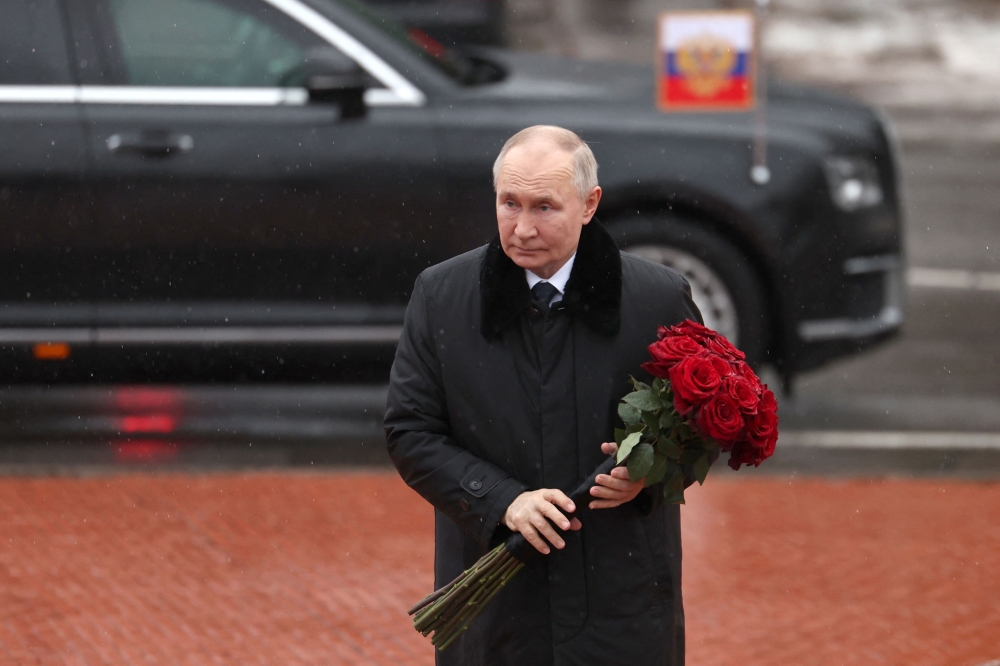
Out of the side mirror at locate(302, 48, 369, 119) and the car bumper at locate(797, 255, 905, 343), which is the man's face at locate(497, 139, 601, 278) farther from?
the car bumper at locate(797, 255, 905, 343)

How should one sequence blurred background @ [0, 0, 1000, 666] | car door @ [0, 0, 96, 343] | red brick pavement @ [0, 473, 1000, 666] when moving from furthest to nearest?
car door @ [0, 0, 96, 343] → blurred background @ [0, 0, 1000, 666] → red brick pavement @ [0, 473, 1000, 666]

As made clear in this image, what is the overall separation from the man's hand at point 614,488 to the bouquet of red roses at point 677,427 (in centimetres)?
3

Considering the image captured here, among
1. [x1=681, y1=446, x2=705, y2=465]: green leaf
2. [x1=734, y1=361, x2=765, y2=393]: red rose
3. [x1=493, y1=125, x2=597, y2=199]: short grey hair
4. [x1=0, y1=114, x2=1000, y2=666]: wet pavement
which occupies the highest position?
[x1=493, y1=125, x2=597, y2=199]: short grey hair

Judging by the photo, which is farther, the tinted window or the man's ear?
the tinted window

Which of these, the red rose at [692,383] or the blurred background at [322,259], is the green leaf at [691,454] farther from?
the blurred background at [322,259]

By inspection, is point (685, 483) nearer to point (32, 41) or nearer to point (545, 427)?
point (545, 427)

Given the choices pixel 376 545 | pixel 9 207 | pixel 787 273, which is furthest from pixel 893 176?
pixel 9 207

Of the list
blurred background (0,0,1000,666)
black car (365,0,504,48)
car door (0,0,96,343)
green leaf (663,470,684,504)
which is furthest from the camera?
black car (365,0,504,48)

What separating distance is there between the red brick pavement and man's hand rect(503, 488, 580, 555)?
1.96 meters

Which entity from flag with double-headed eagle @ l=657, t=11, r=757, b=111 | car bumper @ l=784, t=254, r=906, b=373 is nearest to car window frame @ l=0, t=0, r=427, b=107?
flag with double-headed eagle @ l=657, t=11, r=757, b=111

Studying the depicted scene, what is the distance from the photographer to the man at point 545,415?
3.13 m

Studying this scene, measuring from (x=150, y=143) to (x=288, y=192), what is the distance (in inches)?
25.6

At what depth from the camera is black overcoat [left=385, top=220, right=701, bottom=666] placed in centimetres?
315

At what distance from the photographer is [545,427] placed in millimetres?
3154
